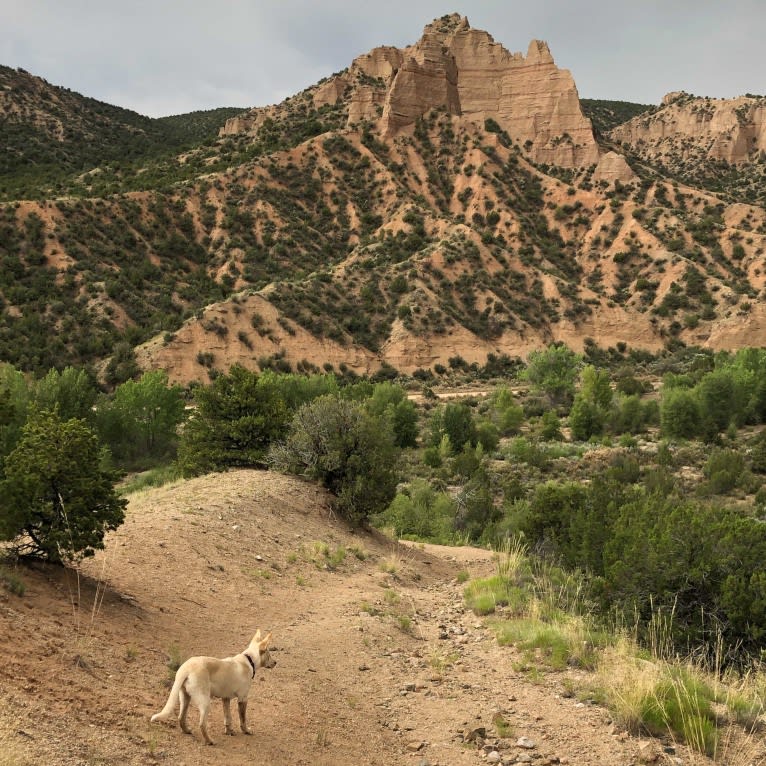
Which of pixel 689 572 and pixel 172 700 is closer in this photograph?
pixel 172 700

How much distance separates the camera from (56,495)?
8.48 meters

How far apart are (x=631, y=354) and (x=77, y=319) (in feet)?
160

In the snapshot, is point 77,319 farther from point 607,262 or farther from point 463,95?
point 463,95

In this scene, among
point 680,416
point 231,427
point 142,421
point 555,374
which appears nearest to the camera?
point 231,427

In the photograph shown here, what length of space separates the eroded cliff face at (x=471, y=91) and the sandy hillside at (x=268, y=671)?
256 feet

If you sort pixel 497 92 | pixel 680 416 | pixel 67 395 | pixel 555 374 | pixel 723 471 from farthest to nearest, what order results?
pixel 497 92 → pixel 555 374 → pixel 680 416 → pixel 723 471 → pixel 67 395

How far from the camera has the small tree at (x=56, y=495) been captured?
26.3ft

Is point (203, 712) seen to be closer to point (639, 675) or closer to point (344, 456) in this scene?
point (639, 675)

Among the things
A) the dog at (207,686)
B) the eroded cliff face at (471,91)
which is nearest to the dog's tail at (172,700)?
the dog at (207,686)

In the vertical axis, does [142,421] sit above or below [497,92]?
below

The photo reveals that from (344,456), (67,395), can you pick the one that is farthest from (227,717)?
(67,395)

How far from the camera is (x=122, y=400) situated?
3253 cm

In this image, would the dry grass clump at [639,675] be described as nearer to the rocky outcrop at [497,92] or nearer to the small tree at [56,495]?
the small tree at [56,495]

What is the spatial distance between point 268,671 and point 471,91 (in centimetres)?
9307
